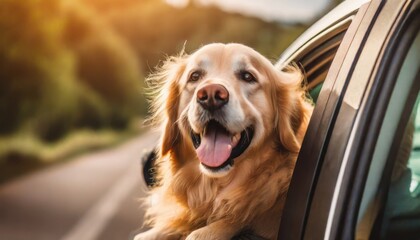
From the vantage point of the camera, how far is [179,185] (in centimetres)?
Answer: 302

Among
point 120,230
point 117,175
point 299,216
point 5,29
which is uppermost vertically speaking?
point 5,29

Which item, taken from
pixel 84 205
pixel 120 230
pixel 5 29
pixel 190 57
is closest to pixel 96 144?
pixel 5 29

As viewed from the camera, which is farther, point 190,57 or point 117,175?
point 117,175

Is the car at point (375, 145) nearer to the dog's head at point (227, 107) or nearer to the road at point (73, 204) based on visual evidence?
the dog's head at point (227, 107)

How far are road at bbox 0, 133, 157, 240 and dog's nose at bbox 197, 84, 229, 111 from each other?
10.4 m

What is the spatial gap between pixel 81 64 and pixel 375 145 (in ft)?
224

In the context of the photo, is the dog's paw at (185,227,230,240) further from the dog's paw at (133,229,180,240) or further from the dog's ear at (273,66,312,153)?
the dog's ear at (273,66,312,153)

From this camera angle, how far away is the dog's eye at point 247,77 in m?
2.93

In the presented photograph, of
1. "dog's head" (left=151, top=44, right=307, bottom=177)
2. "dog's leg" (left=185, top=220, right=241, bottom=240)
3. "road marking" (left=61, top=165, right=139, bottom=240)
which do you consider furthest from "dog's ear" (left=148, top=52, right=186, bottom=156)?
"road marking" (left=61, top=165, right=139, bottom=240)

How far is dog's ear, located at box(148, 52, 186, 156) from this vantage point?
3.09 metres

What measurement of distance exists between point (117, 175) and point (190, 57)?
2636 cm

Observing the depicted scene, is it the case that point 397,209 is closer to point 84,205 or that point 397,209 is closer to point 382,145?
point 382,145

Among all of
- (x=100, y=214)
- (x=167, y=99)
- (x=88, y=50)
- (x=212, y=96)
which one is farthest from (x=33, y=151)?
(x=88, y=50)

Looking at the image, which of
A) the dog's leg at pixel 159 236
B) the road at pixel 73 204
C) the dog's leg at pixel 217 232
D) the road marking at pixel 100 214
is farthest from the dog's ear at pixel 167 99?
the road marking at pixel 100 214
